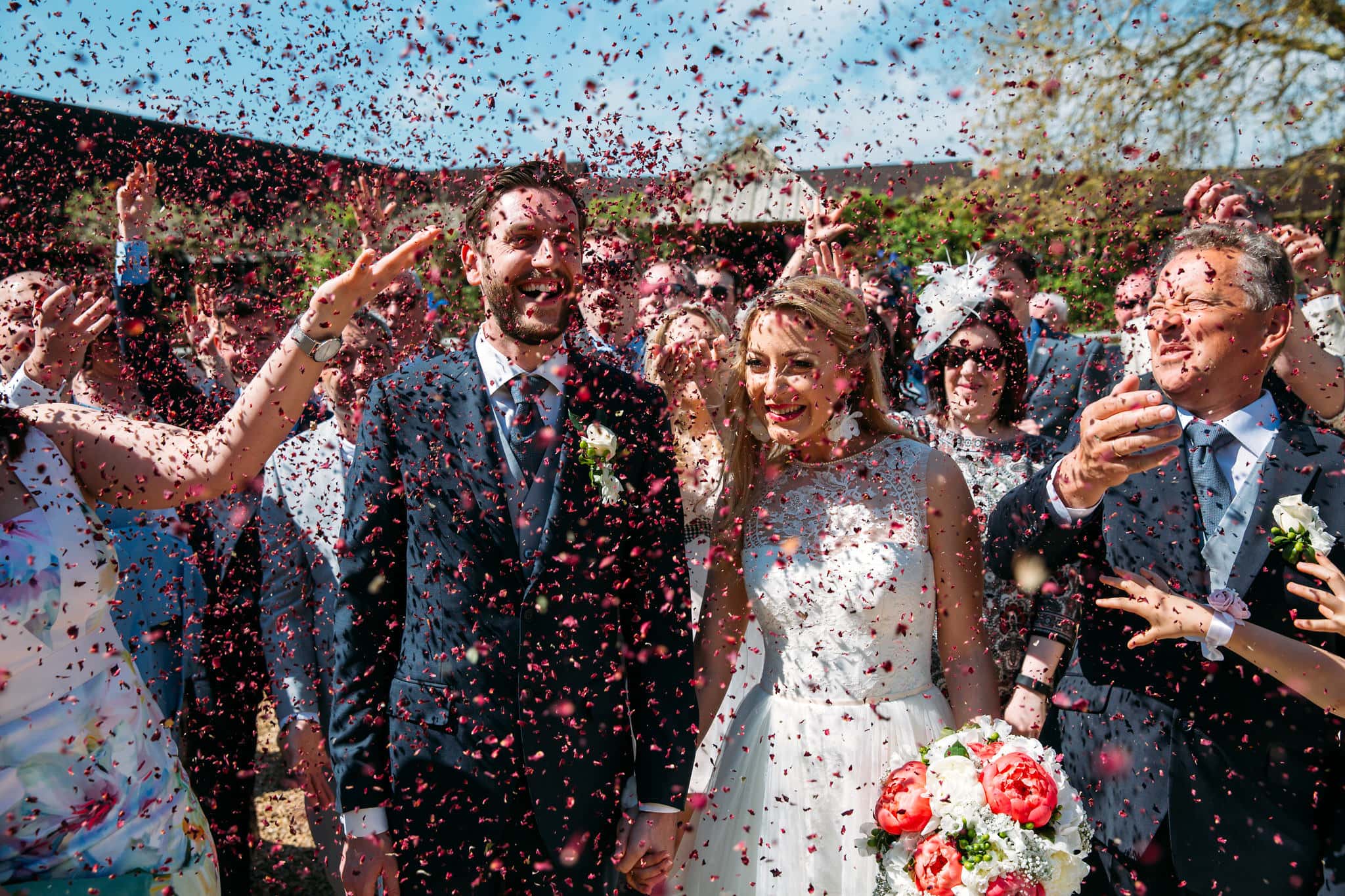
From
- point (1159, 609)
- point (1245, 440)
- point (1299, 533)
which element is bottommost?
point (1159, 609)

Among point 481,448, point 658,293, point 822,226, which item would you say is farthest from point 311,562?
point 822,226

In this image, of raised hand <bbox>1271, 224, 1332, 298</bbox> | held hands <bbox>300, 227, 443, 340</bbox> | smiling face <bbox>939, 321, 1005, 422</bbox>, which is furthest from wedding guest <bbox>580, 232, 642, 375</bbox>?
raised hand <bbox>1271, 224, 1332, 298</bbox>

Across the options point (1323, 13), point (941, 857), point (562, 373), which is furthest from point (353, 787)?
point (1323, 13)

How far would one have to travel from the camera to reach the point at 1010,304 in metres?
4.50

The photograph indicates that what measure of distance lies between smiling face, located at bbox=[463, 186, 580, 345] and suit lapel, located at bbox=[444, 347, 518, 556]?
0.22 metres

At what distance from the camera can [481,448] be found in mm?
2842

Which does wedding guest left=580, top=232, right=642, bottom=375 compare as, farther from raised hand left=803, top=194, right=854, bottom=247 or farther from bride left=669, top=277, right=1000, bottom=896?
raised hand left=803, top=194, right=854, bottom=247

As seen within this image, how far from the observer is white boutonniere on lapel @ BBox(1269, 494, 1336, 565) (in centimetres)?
260

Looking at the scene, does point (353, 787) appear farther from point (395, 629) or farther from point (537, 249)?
point (537, 249)

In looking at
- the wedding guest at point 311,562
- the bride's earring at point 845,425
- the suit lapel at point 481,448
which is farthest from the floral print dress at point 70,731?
the bride's earring at point 845,425

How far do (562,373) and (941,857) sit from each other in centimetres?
178

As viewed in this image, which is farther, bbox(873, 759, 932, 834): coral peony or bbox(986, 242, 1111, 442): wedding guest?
bbox(986, 242, 1111, 442): wedding guest

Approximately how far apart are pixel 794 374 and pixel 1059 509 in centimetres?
98

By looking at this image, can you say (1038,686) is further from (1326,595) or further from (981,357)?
(981,357)
